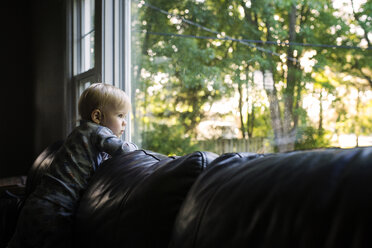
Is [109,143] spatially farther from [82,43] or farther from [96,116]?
[82,43]

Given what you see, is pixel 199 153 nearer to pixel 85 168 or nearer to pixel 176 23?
pixel 85 168

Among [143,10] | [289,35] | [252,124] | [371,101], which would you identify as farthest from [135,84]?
[371,101]

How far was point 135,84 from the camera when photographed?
2.51m

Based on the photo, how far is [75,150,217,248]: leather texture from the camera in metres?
0.92

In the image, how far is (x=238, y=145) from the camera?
6.56 ft

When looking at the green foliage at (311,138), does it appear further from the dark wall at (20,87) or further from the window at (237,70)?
the dark wall at (20,87)

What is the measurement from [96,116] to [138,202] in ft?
3.03

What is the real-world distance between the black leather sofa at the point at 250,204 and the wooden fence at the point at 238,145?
2.73ft

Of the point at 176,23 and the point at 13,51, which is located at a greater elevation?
the point at 13,51

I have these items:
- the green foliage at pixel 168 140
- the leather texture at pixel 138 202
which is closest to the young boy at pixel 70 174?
the leather texture at pixel 138 202

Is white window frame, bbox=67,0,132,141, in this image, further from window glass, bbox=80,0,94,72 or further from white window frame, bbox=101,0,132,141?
window glass, bbox=80,0,94,72

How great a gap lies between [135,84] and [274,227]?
2026 millimetres

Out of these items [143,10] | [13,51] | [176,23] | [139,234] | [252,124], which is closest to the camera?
[139,234]

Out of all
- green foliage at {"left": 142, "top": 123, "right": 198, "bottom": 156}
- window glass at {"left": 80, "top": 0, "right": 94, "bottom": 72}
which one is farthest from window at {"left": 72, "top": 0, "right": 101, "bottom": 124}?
green foliage at {"left": 142, "top": 123, "right": 198, "bottom": 156}
